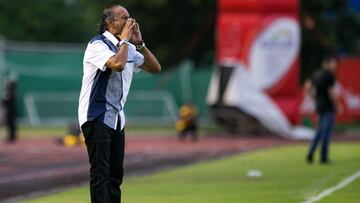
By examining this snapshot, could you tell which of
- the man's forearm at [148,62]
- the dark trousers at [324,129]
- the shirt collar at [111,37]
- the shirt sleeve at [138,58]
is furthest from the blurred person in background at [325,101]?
the shirt collar at [111,37]

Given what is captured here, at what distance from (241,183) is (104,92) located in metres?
6.52

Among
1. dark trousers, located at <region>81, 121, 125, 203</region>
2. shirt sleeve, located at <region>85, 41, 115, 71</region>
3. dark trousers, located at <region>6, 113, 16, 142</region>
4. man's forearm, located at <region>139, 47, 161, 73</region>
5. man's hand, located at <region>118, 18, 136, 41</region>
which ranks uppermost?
man's hand, located at <region>118, 18, 136, 41</region>

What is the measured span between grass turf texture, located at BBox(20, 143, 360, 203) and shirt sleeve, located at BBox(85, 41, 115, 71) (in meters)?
4.04

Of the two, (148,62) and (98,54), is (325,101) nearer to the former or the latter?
(148,62)

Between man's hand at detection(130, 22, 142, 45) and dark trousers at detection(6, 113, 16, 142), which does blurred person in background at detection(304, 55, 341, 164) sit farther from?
dark trousers at detection(6, 113, 16, 142)

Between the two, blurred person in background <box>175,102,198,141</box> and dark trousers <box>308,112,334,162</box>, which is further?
blurred person in background <box>175,102,198,141</box>

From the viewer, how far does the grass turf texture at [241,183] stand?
13383 mm

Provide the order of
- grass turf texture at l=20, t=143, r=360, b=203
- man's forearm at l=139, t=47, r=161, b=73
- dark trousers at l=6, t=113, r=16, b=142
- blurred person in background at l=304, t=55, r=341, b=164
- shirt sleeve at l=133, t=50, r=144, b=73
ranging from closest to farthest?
shirt sleeve at l=133, t=50, r=144, b=73 < man's forearm at l=139, t=47, r=161, b=73 < grass turf texture at l=20, t=143, r=360, b=203 < blurred person in background at l=304, t=55, r=341, b=164 < dark trousers at l=6, t=113, r=16, b=142

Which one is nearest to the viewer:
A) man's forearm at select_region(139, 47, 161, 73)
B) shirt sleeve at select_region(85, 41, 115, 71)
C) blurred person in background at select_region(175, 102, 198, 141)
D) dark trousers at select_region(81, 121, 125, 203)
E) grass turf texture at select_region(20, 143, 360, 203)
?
shirt sleeve at select_region(85, 41, 115, 71)

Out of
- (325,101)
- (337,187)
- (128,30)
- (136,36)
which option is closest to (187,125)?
(325,101)

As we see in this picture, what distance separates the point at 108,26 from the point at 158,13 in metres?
26.5

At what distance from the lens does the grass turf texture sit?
13383 millimetres

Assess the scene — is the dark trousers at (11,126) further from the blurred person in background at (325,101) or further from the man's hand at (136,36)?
the man's hand at (136,36)

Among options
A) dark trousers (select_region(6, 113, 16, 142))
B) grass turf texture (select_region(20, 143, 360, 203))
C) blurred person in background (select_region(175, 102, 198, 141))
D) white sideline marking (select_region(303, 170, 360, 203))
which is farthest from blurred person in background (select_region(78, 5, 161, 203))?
dark trousers (select_region(6, 113, 16, 142))
